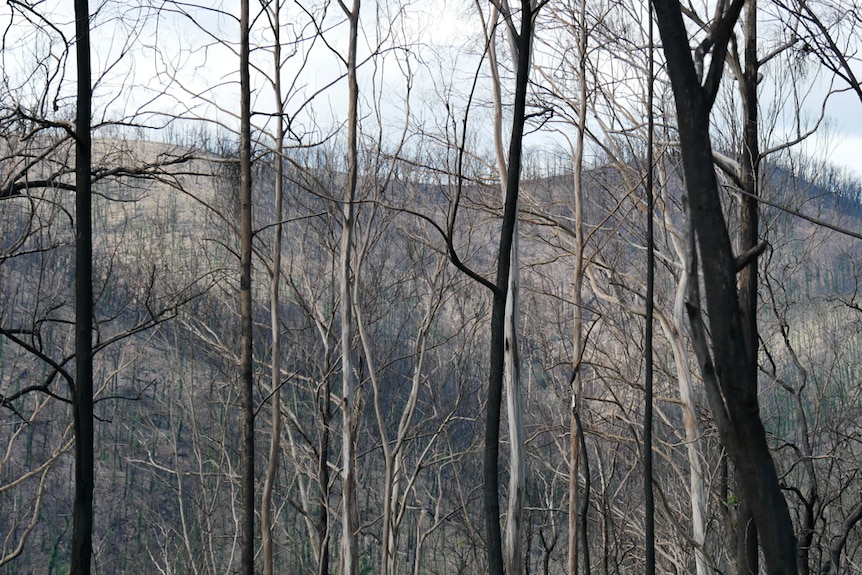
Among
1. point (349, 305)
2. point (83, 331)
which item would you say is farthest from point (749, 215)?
point (83, 331)

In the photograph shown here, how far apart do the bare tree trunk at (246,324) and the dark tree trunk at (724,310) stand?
3779 millimetres

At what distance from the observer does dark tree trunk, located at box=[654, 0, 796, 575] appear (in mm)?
2857

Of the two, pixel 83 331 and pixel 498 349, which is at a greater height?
pixel 83 331

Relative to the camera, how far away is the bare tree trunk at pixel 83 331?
4547mm

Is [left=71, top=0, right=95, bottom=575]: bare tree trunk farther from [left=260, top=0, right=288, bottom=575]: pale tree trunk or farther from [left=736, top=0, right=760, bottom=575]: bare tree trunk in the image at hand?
[left=736, top=0, right=760, bottom=575]: bare tree trunk

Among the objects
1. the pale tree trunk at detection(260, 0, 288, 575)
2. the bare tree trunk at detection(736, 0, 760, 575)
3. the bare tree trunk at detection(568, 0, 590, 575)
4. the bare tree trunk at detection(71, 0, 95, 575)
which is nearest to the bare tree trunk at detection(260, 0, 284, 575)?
the pale tree trunk at detection(260, 0, 288, 575)

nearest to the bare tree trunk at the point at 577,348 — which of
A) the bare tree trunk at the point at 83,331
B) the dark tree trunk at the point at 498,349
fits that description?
the dark tree trunk at the point at 498,349

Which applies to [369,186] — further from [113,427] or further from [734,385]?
[113,427]

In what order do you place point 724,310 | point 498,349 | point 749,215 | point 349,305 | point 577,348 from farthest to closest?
point 349,305 → point 577,348 → point 749,215 → point 498,349 → point 724,310

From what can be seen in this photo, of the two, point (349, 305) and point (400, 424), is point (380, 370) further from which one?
point (349, 305)

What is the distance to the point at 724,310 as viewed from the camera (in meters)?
2.94

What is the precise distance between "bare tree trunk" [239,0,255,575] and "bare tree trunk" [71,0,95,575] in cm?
133

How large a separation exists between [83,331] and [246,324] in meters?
1.53

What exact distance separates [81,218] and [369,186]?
5387 millimetres
